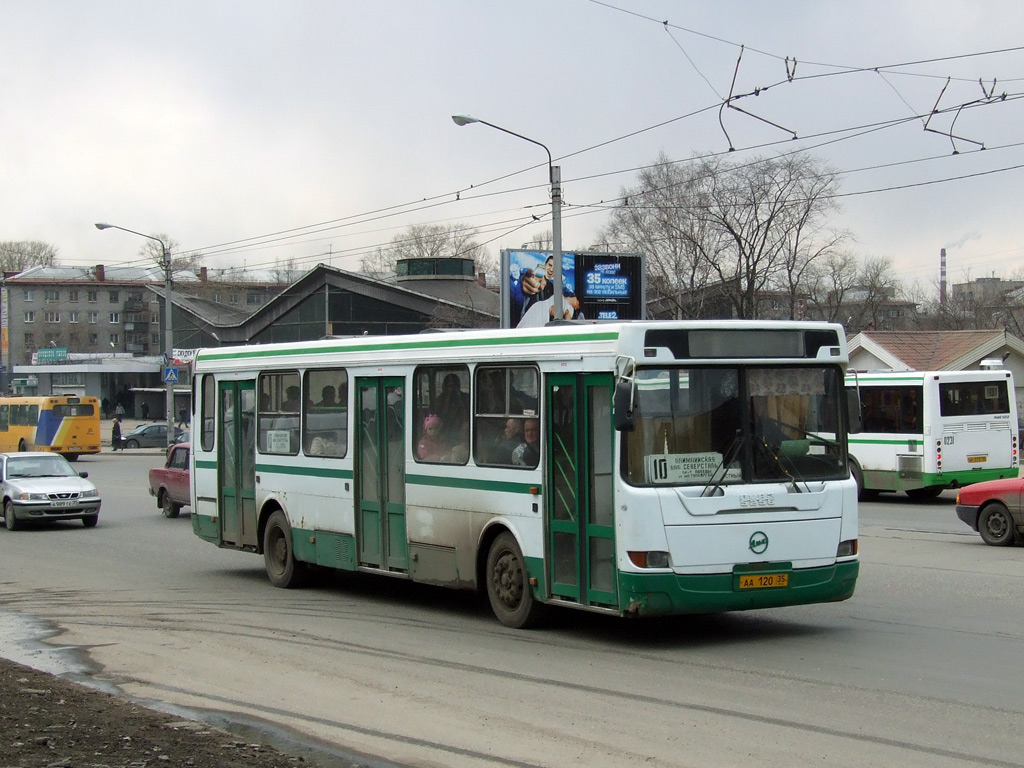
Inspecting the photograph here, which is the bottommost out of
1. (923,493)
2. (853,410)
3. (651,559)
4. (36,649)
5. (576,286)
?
(36,649)

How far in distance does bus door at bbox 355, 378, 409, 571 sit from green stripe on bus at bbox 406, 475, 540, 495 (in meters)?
0.35

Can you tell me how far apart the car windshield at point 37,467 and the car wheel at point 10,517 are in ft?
2.74

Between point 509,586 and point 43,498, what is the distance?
15242 millimetres

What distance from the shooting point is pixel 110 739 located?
23.2 ft

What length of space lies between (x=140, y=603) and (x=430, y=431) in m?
4.18

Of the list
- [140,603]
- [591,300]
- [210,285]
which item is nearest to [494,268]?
[210,285]

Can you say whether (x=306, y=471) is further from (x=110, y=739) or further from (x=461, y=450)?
(x=110, y=739)

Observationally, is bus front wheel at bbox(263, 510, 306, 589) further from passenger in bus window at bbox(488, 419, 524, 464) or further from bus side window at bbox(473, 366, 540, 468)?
passenger in bus window at bbox(488, 419, 524, 464)

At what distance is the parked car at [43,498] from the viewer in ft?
76.8

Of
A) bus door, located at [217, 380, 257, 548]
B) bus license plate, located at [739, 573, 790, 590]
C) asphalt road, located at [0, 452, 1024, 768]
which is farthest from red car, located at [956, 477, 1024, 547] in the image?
bus door, located at [217, 380, 257, 548]

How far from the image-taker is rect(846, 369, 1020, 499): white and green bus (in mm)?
25859

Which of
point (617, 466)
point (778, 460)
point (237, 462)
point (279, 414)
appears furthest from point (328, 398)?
point (778, 460)

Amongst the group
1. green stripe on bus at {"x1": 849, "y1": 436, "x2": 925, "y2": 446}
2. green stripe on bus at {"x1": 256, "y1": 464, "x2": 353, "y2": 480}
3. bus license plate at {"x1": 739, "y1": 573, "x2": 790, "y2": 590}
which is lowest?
bus license plate at {"x1": 739, "y1": 573, "x2": 790, "y2": 590}

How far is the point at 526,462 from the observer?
10820 millimetres
